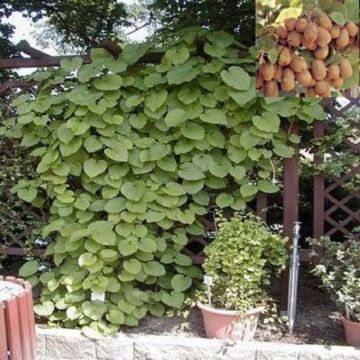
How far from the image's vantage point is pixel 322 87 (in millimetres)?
1788

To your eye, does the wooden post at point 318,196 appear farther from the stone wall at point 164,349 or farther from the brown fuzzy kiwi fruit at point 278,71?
the brown fuzzy kiwi fruit at point 278,71

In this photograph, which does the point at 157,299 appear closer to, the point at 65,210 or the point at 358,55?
the point at 65,210

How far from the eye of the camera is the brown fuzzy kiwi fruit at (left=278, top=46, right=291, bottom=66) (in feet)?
5.76

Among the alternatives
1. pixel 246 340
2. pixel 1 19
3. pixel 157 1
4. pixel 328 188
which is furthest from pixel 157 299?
pixel 1 19

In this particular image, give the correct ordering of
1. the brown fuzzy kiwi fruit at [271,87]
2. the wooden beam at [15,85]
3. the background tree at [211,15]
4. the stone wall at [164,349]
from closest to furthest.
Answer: the brown fuzzy kiwi fruit at [271,87] < the stone wall at [164,349] < the wooden beam at [15,85] < the background tree at [211,15]

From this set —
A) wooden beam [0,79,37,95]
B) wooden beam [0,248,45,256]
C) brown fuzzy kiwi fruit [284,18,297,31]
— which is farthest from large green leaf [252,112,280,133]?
wooden beam [0,248,45,256]

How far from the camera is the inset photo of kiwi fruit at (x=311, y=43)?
1.68 m

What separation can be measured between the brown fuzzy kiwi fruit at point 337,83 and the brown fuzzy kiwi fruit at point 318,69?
0.04 metres

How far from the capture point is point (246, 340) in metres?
2.52

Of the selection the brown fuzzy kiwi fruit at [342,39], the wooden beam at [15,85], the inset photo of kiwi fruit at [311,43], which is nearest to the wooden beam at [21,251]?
the wooden beam at [15,85]

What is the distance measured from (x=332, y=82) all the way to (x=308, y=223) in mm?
1838

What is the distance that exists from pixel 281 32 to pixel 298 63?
122mm

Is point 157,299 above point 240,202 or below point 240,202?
below

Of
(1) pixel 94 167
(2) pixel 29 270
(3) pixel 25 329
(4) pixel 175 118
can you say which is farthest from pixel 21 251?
(3) pixel 25 329
